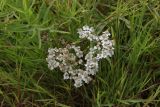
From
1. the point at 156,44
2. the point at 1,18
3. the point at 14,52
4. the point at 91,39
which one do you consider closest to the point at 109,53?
the point at 91,39

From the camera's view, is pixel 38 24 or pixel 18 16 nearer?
pixel 38 24

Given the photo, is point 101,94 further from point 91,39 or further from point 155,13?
point 155,13

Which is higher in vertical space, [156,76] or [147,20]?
[147,20]
